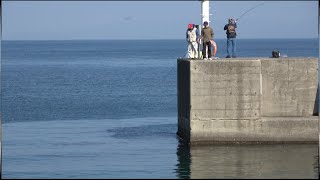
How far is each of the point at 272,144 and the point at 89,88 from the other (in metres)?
34.1

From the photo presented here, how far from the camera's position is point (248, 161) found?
27.1 meters

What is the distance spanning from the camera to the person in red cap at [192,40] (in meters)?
31.0

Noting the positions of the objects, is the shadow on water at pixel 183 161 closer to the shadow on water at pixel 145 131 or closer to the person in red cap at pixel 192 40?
the shadow on water at pixel 145 131

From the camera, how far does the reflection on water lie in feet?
82.9

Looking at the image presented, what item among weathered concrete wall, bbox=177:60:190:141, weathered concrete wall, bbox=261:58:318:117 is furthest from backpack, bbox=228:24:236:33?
weathered concrete wall, bbox=261:58:318:117

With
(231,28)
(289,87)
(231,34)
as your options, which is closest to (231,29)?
(231,28)

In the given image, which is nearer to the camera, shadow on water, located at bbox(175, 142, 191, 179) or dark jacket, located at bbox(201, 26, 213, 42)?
shadow on water, located at bbox(175, 142, 191, 179)

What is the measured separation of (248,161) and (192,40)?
219 inches

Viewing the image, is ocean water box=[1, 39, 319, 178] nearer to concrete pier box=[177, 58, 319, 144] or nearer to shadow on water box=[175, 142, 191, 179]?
shadow on water box=[175, 142, 191, 179]

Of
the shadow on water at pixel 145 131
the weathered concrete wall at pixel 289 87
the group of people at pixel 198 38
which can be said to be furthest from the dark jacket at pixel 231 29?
the shadow on water at pixel 145 131

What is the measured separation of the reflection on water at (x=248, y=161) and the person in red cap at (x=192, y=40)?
3199mm

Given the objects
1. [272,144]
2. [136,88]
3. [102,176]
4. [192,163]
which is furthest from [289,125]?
[136,88]

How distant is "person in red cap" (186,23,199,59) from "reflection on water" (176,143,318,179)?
3199mm

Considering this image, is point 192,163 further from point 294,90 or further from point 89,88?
point 89,88
